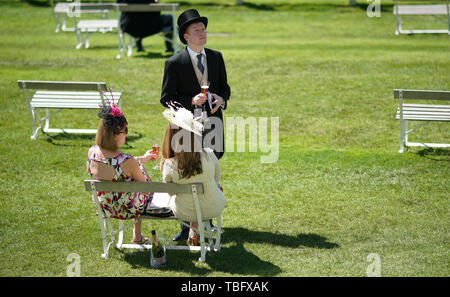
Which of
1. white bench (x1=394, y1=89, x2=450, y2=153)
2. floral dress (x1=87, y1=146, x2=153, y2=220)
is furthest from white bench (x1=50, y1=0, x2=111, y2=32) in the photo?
floral dress (x1=87, y1=146, x2=153, y2=220)

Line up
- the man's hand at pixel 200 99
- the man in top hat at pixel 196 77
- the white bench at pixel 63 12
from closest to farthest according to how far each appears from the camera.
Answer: the man's hand at pixel 200 99, the man in top hat at pixel 196 77, the white bench at pixel 63 12

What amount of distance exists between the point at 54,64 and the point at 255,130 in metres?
6.55

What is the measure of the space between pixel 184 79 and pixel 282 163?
114 inches

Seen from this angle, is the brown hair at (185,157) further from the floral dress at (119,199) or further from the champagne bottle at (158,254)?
the champagne bottle at (158,254)

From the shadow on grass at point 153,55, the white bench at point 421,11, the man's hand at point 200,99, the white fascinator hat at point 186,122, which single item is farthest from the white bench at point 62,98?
the white bench at point 421,11

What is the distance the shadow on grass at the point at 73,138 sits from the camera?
1021 centimetres

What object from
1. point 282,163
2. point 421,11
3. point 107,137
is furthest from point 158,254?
point 421,11

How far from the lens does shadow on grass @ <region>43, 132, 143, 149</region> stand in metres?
10.2

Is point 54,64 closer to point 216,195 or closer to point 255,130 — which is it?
point 255,130

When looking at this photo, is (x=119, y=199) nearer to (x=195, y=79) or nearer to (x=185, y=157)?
(x=185, y=157)

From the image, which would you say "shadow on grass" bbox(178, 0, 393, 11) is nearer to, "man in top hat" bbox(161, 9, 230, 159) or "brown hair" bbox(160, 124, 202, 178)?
"man in top hat" bbox(161, 9, 230, 159)

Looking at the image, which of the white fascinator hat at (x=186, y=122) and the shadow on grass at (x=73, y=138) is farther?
the shadow on grass at (x=73, y=138)

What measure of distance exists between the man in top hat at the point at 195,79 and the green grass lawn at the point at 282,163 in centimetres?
107

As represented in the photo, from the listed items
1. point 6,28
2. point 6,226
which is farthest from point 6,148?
point 6,28
